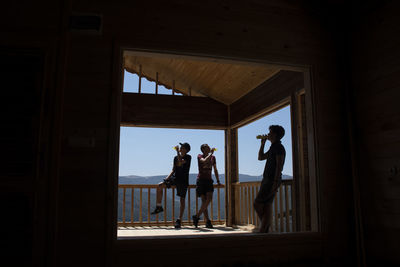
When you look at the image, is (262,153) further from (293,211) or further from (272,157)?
(293,211)

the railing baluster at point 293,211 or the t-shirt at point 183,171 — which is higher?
the t-shirt at point 183,171

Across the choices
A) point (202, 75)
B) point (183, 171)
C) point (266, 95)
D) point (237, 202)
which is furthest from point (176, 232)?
point (202, 75)

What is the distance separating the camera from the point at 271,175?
4.00 m

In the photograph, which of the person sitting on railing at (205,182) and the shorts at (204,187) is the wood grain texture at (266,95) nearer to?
the person sitting on railing at (205,182)

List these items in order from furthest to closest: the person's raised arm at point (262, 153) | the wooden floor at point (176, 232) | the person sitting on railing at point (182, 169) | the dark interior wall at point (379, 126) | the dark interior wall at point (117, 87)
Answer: the person sitting on railing at point (182, 169) → the wooden floor at point (176, 232) → the person's raised arm at point (262, 153) → the dark interior wall at point (379, 126) → the dark interior wall at point (117, 87)

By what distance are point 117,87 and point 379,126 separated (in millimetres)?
2308

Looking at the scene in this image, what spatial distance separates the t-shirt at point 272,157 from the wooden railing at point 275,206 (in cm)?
74

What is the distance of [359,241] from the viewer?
3.03 metres

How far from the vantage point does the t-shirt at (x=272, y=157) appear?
3988 mm

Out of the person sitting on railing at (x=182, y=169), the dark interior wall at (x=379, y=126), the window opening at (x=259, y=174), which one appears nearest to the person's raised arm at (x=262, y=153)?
the window opening at (x=259, y=174)

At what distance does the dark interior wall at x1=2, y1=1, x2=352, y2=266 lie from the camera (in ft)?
8.41

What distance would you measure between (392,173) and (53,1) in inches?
124

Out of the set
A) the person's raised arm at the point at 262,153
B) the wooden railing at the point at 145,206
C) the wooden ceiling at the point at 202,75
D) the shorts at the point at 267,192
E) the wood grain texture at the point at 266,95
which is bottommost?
the wooden railing at the point at 145,206

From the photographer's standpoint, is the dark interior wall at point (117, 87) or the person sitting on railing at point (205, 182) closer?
the dark interior wall at point (117, 87)
